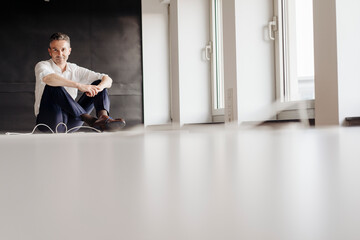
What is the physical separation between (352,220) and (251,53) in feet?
10.6

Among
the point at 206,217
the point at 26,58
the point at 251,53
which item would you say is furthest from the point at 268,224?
the point at 26,58

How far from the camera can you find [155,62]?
5281mm

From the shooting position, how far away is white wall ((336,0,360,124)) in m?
2.08

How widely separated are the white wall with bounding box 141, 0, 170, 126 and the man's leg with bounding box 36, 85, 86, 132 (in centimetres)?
182

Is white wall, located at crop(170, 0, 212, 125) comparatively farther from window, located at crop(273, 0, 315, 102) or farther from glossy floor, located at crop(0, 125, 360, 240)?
glossy floor, located at crop(0, 125, 360, 240)

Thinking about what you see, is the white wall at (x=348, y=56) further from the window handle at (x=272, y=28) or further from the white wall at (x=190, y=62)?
the white wall at (x=190, y=62)

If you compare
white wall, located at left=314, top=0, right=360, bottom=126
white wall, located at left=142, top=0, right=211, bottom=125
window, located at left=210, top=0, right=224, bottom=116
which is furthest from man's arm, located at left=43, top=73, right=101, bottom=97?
white wall, located at left=314, top=0, right=360, bottom=126

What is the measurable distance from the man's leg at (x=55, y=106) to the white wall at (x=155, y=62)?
182 centimetres

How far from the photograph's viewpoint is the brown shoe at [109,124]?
261 centimetres

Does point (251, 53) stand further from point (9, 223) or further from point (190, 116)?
point (9, 223)

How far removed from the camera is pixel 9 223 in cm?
5

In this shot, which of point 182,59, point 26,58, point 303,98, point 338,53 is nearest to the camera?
point 338,53

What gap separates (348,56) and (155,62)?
3.36 m

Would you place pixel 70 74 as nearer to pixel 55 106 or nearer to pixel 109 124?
pixel 55 106
